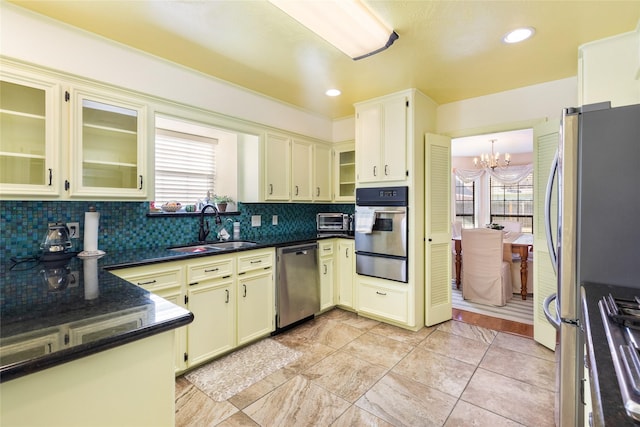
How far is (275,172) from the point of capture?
324 centimetres

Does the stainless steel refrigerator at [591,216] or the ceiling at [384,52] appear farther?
the ceiling at [384,52]

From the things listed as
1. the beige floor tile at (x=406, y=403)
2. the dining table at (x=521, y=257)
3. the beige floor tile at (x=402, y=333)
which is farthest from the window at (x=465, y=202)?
the beige floor tile at (x=406, y=403)

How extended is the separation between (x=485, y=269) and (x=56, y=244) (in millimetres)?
4235

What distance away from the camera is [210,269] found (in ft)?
7.65

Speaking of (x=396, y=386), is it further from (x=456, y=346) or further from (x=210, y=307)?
(x=210, y=307)

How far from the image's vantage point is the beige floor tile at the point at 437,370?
209 centimetres

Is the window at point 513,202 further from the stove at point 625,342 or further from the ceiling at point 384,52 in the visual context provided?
the stove at point 625,342

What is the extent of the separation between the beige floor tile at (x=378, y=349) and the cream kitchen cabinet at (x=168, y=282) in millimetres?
1321

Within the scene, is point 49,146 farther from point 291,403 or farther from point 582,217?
point 582,217

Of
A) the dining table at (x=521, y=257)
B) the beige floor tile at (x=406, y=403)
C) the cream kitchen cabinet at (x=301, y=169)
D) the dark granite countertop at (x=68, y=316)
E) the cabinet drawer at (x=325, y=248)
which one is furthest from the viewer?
the dining table at (x=521, y=257)

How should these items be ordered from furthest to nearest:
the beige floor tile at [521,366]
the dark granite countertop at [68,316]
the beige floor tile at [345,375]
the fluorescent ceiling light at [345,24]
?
the beige floor tile at [521,366]
the beige floor tile at [345,375]
the fluorescent ceiling light at [345,24]
the dark granite countertop at [68,316]

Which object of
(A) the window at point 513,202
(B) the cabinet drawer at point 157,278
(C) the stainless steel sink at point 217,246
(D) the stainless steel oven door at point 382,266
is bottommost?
(D) the stainless steel oven door at point 382,266

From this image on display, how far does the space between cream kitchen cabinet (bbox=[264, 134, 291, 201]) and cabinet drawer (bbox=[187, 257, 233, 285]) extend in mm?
924

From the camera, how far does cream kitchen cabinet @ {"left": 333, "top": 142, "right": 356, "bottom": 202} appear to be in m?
3.86
